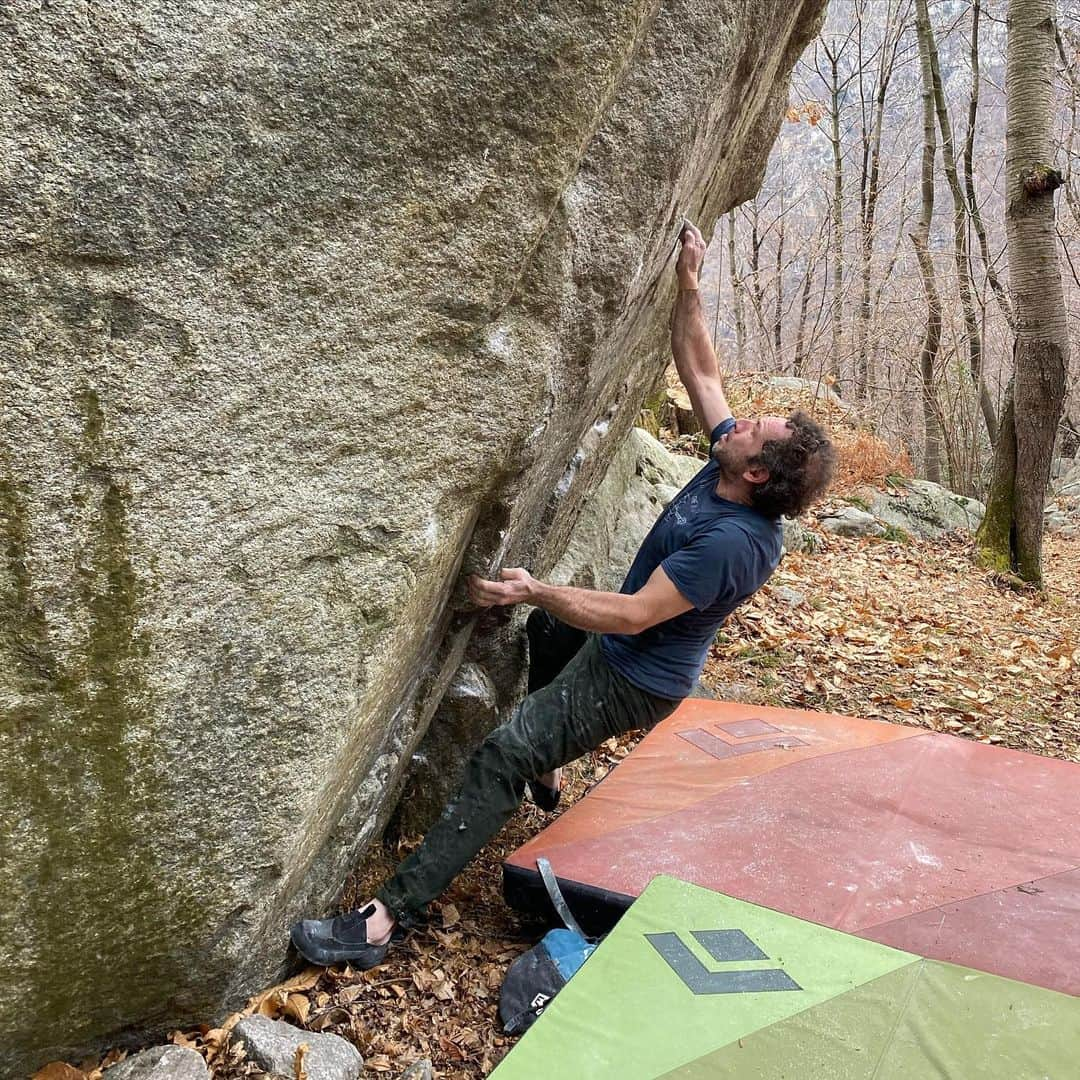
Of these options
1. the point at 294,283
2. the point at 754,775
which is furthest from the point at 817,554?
the point at 294,283

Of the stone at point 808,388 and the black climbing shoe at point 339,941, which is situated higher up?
the stone at point 808,388

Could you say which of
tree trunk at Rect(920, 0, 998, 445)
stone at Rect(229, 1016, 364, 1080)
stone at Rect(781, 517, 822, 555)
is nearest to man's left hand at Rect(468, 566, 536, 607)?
stone at Rect(229, 1016, 364, 1080)

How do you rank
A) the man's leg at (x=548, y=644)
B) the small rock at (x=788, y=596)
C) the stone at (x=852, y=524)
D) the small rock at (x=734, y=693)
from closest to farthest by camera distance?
the man's leg at (x=548, y=644), the small rock at (x=734, y=693), the small rock at (x=788, y=596), the stone at (x=852, y=524)

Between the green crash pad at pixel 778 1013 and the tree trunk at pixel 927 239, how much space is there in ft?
44.2

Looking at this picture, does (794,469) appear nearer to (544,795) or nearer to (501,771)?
(501,771)

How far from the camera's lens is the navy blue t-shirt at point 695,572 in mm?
3359

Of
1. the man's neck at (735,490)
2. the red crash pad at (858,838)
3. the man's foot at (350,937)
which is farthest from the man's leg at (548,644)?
the man's foot at (350,937)

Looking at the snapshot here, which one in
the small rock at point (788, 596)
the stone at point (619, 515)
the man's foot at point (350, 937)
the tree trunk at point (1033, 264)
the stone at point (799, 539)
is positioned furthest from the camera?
the stone at point (799, 539)

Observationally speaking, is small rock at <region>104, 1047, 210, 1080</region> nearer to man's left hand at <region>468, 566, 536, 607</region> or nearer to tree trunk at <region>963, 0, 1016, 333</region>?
man's left hand at <region>468, 566, 536, 607</region>

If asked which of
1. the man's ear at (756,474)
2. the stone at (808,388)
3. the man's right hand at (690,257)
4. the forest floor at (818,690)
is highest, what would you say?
the man's right hand at (690,257)

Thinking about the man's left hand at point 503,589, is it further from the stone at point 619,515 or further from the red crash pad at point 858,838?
the stone at point 619,515

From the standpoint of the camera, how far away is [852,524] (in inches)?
420

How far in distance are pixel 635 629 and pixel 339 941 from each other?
148 centimetres

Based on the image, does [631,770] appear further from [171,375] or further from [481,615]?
[171,375]
